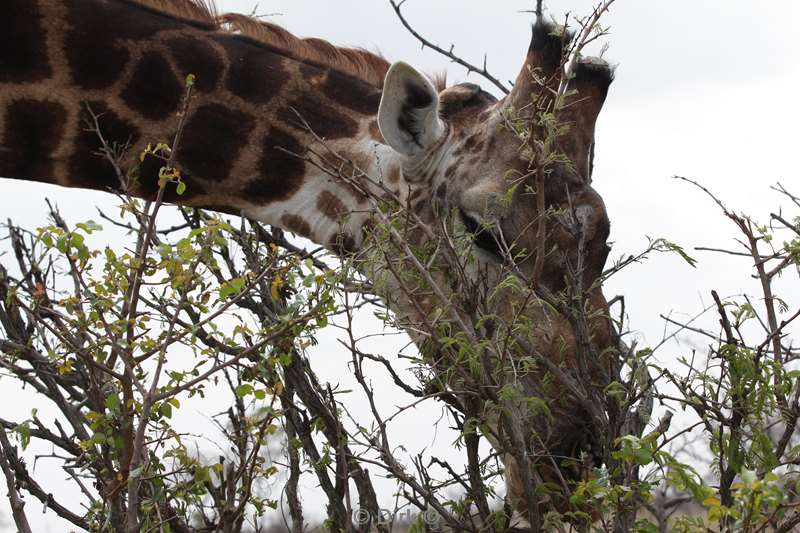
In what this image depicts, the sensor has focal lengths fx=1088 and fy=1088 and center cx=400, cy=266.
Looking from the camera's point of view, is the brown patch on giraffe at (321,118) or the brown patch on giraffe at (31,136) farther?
the brown patch on giraffe at (321,118)

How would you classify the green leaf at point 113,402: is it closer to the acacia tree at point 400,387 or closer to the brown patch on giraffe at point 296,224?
the acacia tree at point 400,387

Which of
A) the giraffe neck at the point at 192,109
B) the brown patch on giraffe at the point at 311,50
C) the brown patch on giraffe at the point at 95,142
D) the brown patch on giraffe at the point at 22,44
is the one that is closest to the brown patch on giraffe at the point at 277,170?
the giraffe neck at the point at 192,109

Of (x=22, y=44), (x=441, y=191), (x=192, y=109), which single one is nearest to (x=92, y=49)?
(x=22, y=44)

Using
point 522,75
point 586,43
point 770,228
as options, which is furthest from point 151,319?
point 522,75

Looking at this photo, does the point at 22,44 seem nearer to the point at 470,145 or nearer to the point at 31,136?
the point at 31,136

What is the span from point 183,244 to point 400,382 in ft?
2.86

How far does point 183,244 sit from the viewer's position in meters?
3.44

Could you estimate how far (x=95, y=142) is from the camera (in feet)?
17.8

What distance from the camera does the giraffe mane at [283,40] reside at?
5.71m

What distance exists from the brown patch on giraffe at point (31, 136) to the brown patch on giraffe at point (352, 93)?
1351 mm

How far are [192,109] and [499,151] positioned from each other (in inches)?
61.3

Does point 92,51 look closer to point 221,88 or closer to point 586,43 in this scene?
point 221,88

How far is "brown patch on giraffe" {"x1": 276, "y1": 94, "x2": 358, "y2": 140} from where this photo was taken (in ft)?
18.4

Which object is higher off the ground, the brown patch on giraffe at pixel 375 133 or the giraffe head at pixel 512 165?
the brown patch on giraffe at pixel 375 133
